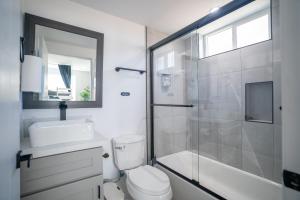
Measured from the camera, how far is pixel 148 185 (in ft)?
4.49

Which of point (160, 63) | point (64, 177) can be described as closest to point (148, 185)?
point (64, 177)

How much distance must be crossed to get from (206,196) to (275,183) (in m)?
0.70

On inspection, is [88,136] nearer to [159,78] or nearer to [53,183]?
[53,183]

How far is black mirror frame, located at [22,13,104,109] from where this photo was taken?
1.36m

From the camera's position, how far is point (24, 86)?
3.98 feet

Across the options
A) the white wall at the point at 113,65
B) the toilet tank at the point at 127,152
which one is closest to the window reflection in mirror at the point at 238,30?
the white wall at the point at 113,65

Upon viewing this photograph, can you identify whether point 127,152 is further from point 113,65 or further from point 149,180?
point 113,65

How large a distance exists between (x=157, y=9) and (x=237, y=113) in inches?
61.8

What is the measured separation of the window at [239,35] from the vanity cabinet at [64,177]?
196cm

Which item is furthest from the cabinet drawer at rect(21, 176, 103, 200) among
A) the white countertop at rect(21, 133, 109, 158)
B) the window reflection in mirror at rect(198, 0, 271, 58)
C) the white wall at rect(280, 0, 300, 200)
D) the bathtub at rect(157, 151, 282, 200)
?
the window reflection in mirror at rect(198, 0, 271, 58)

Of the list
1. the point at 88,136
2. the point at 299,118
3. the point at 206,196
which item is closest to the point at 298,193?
the point at 299,118

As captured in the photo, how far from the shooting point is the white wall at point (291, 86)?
1.82 ft

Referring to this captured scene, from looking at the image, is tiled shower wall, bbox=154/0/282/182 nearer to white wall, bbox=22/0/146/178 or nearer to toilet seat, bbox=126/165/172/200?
white wall, bbox=22/0/146/178

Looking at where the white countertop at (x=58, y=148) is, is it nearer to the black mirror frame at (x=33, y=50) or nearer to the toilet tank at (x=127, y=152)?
the black mirror frame at (x=33, y=50)
